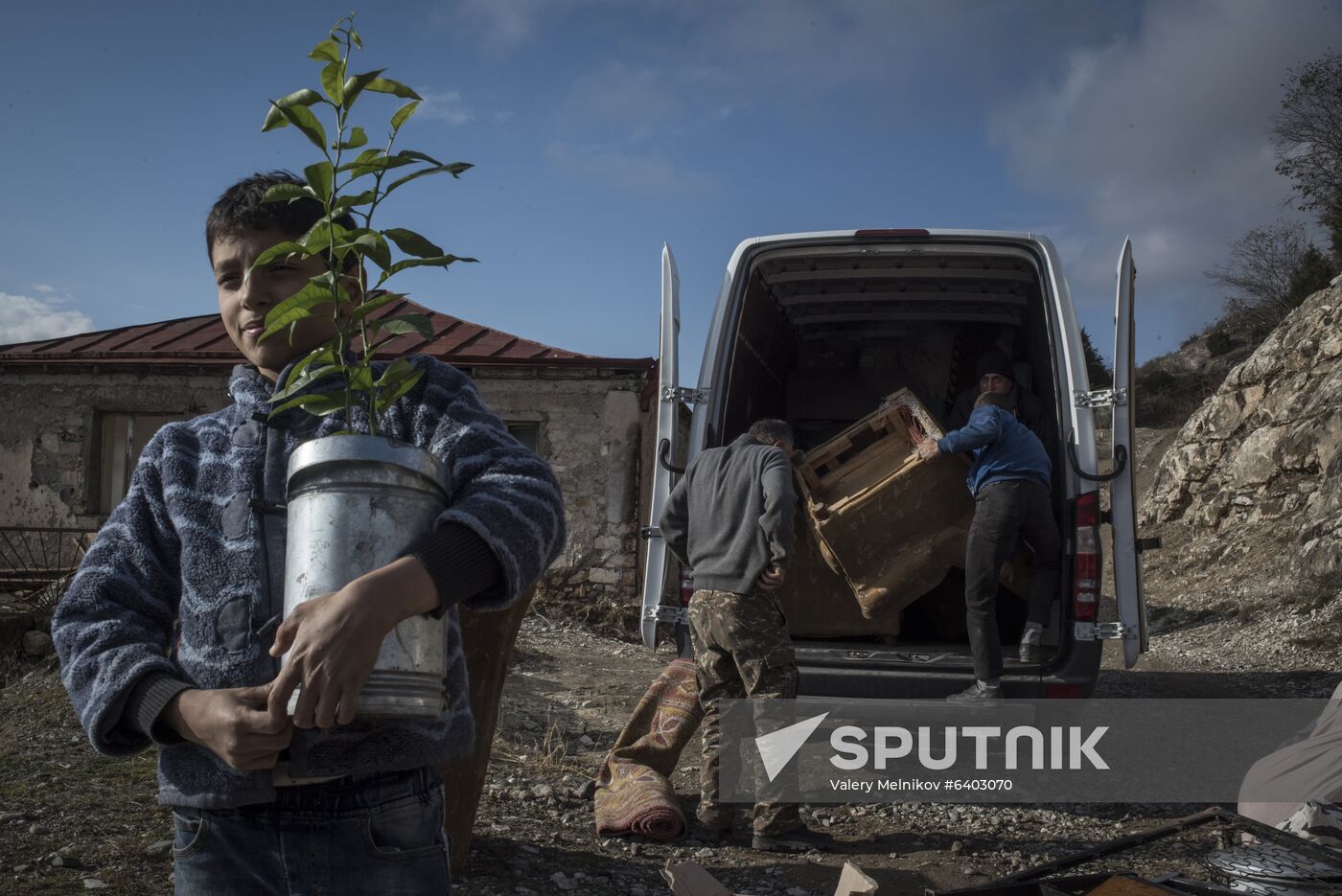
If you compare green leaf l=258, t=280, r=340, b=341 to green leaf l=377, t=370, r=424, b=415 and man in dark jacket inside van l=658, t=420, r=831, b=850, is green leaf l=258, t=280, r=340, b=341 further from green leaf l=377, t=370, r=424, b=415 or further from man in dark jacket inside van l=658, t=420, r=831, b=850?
man in dark jacket inside van l=658, t=420, r=831, b=850

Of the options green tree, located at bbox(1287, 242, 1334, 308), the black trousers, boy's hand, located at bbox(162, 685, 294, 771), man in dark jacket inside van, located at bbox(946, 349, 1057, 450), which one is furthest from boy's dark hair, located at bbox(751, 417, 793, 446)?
green tree, located at bbox(1287, 242, 1334, 308)

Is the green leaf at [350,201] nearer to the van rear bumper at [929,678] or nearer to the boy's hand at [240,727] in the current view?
the boy's hand at [240,727]

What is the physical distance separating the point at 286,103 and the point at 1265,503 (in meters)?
13.7

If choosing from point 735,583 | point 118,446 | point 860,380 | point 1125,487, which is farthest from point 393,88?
point 118,446

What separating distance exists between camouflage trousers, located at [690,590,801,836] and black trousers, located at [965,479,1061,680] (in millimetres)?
845

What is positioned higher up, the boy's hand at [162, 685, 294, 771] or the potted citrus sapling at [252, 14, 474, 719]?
the potted citrus sapling at [252, 14, 474, 719]

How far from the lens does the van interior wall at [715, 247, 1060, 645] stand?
516cm

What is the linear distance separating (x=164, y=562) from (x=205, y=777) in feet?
1.05

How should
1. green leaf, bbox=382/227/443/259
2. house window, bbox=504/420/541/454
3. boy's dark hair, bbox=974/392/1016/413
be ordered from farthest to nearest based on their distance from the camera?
1. house window, bbox=504/420/541/454
2. boy's dark hair, bbox=974/392/1016/413
3. green leaf, bbox=382/227/443/259

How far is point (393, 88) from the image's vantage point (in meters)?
1.37

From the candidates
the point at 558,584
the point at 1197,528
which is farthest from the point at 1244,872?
the point at 1197,528

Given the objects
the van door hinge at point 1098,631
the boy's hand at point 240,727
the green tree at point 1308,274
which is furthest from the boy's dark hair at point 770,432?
the green tree at point 1308,274

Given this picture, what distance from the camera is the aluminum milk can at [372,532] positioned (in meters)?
1.14

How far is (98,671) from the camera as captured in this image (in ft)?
4.17
